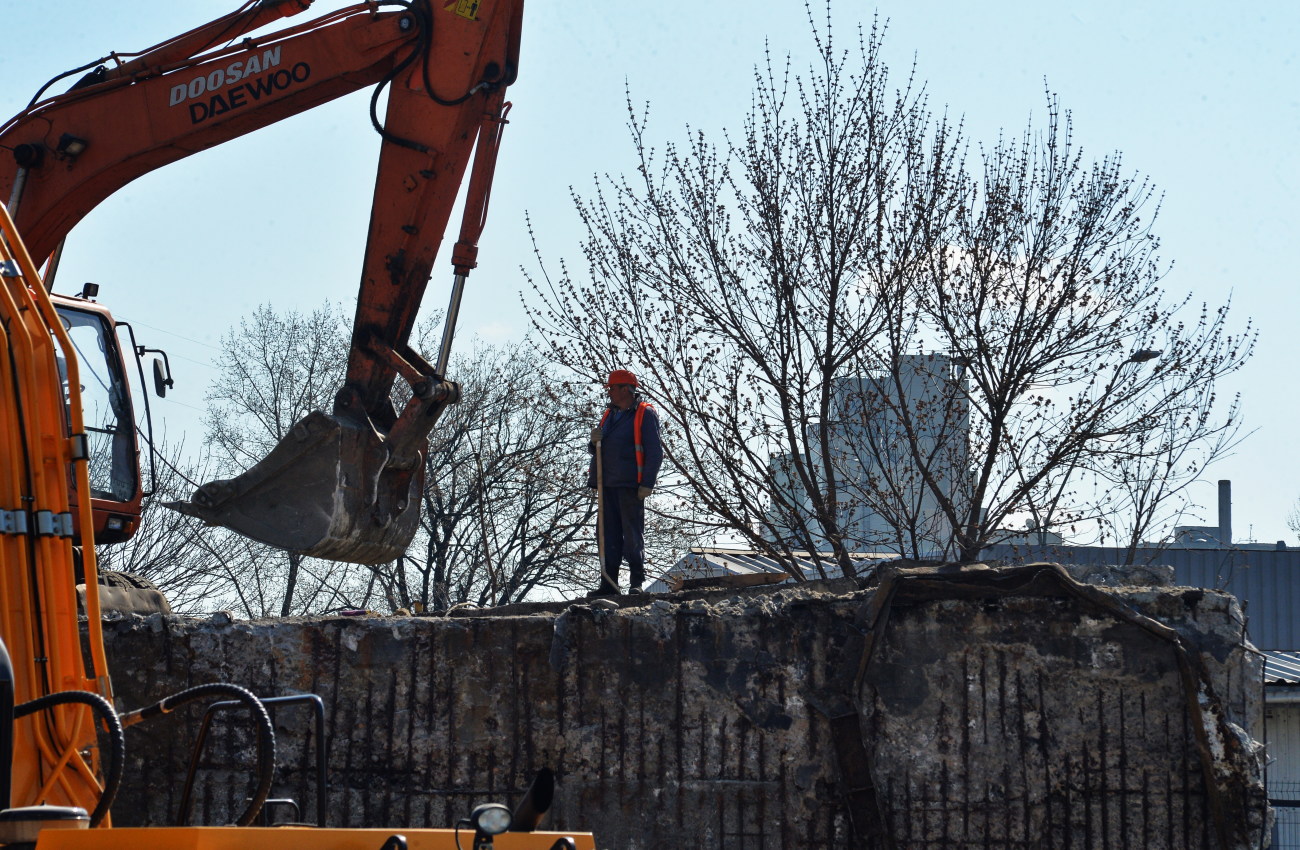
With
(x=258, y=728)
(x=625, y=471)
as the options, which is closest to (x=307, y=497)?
(x=258, y=728)

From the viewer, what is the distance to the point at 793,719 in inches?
276

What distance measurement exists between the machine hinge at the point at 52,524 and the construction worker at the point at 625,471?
605cm

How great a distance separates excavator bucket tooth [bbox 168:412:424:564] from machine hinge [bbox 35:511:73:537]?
254 cm

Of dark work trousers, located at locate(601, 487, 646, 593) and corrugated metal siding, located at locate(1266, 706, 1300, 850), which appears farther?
corrugated metal siding, located at locate(1266, 706, 1300, 850)

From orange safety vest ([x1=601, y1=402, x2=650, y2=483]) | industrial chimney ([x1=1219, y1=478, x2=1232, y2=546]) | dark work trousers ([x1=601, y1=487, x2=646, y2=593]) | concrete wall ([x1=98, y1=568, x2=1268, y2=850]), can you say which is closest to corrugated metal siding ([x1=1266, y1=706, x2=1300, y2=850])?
dark work trousers ([x1=601, y1=487, x2=646, y2=593])

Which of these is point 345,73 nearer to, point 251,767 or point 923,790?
point 251,767

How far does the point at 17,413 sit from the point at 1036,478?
1176 cm

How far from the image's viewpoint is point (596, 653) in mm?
7156

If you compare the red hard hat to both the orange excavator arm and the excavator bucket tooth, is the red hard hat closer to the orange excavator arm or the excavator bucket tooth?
the orange excavator arm

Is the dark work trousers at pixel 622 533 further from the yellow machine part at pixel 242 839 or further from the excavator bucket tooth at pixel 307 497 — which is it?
the yellow machine part at pixel 242 839

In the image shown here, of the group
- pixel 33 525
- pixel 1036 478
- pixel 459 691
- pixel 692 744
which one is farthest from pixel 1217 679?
pixel 1036 478

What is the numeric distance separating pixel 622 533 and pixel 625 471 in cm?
54

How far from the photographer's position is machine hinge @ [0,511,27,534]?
4.27 m

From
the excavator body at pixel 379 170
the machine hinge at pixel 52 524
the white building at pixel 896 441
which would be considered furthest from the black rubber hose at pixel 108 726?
the white building at pixel 896 441
